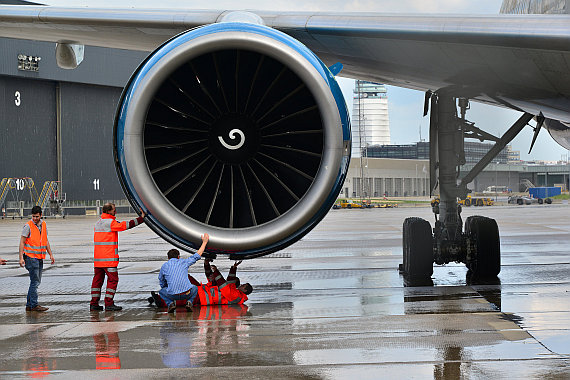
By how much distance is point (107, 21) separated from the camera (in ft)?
24.6

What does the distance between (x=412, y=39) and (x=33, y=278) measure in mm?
5070

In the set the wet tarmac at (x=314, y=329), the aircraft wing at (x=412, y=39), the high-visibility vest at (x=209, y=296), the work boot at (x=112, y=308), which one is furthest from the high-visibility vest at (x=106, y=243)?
the aircraft wing at (x=412, y=39)

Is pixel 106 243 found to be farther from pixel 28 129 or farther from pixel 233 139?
pixel 28 129

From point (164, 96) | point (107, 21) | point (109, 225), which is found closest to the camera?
point (164, 96)

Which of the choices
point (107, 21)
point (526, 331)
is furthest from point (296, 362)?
point (107, 21)

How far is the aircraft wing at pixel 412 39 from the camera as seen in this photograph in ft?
20.9

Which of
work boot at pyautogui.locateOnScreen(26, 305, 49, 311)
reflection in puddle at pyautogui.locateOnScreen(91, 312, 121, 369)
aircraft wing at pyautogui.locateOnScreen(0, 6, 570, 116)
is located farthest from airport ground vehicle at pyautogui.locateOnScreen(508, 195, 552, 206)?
reflection in puddle at pyautogui.locateOnScreen(91, 312, 121, 369)

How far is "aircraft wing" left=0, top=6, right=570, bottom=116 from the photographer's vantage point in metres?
6.38

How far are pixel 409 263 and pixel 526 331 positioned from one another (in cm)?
378

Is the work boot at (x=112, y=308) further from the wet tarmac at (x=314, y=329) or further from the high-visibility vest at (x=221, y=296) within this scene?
the high-visibility vest at (x=221, y=296)

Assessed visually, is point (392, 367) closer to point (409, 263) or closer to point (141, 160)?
point (141, 160)

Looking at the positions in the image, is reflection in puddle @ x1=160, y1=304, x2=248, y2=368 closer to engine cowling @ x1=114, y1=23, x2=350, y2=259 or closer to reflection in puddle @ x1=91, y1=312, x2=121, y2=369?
reflection in puddle @ x1=91, y1=312, x2=121, y2=369

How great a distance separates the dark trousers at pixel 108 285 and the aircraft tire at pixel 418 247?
12.6 feet

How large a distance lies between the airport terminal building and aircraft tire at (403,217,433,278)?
4277cm
